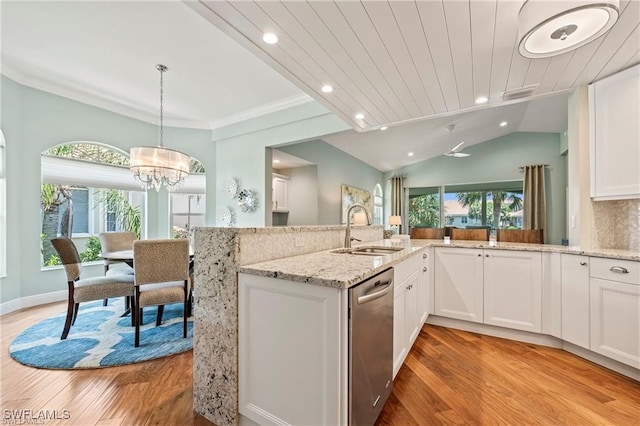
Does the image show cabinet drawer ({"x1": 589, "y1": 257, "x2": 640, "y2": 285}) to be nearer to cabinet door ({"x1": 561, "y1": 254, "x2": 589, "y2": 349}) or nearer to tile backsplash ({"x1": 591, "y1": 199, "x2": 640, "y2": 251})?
cabinet door ({"x1": 561, "y1": 254, "x2": 589, "y2": 349})

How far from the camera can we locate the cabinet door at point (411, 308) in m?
2.04

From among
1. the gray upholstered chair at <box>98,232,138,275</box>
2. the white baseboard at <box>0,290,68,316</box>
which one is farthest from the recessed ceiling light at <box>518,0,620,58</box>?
the white baseboard at <box>0,290,68,316</box>

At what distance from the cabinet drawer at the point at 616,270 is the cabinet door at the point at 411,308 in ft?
4.37

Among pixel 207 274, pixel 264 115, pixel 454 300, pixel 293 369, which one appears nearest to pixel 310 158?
pixel 264 115

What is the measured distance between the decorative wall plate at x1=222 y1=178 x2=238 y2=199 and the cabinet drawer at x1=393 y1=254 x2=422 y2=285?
141 inches

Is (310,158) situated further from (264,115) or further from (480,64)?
(480,64)

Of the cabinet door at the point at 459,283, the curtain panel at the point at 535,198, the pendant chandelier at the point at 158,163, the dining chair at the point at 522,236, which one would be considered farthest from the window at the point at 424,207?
the pendant chandelier at the point at 158,163

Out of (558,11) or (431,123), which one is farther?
(431,123)

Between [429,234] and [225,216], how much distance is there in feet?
11.8

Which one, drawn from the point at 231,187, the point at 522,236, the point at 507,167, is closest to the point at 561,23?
the point at 522,236

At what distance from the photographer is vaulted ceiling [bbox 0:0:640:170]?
5.67ft

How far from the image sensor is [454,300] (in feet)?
9.46

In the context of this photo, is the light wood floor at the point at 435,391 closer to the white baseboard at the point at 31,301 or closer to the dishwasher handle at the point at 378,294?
the dishwasher handle at the point at 378,294

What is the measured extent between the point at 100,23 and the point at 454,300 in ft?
14.8
